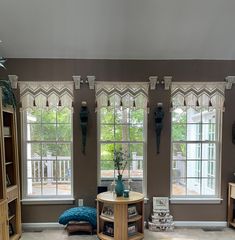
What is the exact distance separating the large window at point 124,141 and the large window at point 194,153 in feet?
1.93

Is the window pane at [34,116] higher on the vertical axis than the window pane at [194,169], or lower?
higher

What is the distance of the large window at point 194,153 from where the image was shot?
449 centimetres

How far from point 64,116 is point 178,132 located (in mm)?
2072

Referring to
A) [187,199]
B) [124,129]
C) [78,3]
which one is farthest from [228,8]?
[187,199]

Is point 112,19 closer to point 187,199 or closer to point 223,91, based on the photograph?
point 223,91

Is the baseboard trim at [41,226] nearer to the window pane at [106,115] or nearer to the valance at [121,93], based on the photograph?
the window pane at [106,115]

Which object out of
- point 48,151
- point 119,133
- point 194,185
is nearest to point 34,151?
point 48,151

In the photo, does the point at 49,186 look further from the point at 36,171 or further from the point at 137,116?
the point at 137,116

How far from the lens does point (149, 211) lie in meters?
4.37

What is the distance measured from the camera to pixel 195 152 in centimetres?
455

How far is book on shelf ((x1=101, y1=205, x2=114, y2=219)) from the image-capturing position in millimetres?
3699

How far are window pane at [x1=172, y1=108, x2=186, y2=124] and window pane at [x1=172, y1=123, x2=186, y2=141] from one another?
0.07 meters

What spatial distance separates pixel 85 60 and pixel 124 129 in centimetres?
140

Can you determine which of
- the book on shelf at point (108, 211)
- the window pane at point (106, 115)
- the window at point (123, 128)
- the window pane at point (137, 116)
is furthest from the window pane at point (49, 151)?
the window pane at point (137, 116)
